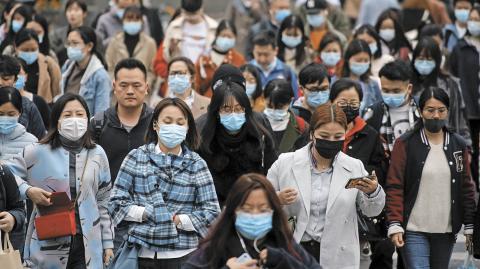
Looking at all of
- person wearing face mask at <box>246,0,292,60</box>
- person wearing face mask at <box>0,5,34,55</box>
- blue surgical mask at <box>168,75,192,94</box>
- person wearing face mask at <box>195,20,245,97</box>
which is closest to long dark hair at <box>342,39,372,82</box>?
person wearing face mask at <box>195,20,245,97</box>

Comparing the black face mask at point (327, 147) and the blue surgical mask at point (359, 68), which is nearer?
the black face mask at point (327, 147)

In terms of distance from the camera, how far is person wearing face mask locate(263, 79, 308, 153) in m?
12.0

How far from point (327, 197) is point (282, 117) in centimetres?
243

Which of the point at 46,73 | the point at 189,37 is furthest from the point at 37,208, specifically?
the point at 189,37

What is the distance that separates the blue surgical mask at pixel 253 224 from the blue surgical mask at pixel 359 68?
653cm

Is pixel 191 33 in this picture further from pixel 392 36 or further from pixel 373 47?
pixel 392 36

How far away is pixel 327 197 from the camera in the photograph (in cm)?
989

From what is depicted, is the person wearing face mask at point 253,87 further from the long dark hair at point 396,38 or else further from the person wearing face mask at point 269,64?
the long dark hair at point 396,38

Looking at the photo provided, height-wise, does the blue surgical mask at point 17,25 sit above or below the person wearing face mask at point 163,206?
above

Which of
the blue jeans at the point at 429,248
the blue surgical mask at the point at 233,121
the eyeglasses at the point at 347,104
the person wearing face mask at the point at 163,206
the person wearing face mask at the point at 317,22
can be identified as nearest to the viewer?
the person wearing face mask at the point at 163,206

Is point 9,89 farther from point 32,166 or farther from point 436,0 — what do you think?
point 436,0

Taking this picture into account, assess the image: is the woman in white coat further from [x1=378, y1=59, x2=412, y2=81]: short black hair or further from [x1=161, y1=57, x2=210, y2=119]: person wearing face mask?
[x1=161, y1=57, x2=210, y2=119]: person wearing face mask

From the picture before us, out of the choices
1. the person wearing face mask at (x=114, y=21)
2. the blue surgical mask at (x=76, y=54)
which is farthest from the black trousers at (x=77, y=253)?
the person wearing face mask at (x=114, y=21)

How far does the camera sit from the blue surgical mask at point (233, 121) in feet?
34.8
